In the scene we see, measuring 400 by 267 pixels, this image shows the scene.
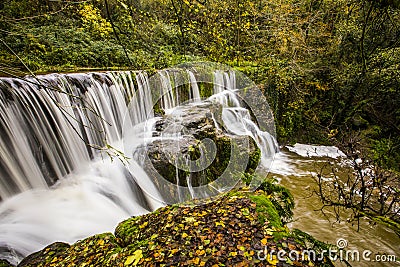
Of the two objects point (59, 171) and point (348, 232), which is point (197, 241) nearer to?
point (59, 171)

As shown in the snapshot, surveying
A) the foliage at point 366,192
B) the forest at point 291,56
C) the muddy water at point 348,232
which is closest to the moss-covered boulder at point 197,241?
the foliage at point 366,192

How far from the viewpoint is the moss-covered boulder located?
2230mm

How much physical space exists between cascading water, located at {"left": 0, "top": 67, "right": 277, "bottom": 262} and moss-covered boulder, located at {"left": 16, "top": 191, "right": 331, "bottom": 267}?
0.99 m

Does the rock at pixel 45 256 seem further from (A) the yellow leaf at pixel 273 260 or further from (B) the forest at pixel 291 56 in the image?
(B) the forest at pixel 291 56

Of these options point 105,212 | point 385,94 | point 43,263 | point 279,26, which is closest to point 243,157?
point 105,212

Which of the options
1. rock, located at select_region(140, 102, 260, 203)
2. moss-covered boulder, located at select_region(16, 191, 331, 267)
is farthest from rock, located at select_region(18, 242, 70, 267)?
rock, located at select_region(140, 102, 260, 203)

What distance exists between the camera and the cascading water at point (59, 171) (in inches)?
142

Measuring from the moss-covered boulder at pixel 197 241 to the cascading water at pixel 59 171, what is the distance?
0.99 meters

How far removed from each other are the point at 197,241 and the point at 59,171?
3567 mm

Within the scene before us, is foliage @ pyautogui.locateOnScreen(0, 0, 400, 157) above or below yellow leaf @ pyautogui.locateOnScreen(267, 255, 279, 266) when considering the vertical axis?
above

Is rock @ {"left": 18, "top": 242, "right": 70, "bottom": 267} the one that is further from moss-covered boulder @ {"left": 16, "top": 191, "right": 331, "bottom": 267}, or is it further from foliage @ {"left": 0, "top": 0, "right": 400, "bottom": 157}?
foliage @ {"left": 0, "top": 0, "right": 400, "bottom": 157}

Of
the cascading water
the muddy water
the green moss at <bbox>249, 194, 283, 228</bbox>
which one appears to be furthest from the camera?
the muddy water

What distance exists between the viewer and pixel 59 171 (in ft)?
15.1

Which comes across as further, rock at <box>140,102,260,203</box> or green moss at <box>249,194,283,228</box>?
rock at <box>140,102,260,203</box>
